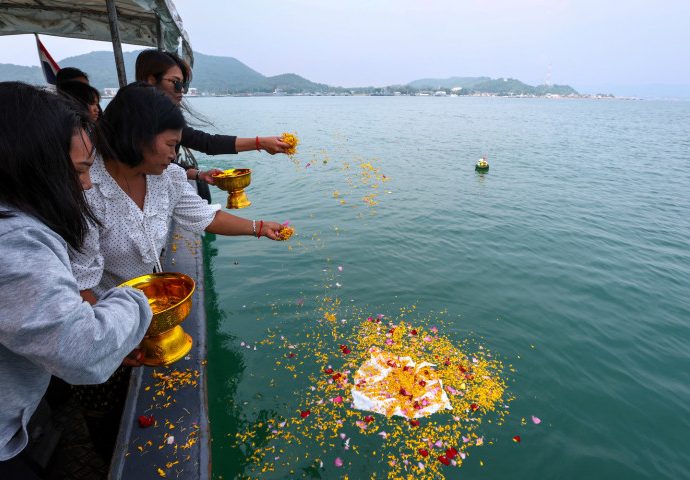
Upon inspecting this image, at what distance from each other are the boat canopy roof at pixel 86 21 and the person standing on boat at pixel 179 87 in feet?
10.0

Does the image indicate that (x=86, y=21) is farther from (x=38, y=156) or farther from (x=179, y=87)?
(x=38, y=156)

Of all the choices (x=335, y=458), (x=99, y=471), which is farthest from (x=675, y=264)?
(x=99, y=471)

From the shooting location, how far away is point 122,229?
8.79 ft

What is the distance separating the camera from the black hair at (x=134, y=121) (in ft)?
7.97

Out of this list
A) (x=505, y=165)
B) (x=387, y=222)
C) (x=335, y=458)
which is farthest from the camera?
(x=505, y=165)

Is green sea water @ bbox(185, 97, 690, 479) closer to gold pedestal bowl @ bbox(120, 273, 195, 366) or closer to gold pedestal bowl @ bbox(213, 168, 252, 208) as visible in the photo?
gold pedestal bowl @ bbox(120, 273, 195, 366)

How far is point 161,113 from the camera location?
248cm

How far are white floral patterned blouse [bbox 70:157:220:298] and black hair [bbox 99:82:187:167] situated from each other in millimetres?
216

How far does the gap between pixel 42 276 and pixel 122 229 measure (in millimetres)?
1543

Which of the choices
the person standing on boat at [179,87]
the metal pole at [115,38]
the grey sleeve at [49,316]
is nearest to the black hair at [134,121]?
the grey sleeve at [49,316]

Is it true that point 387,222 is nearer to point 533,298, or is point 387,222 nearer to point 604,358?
point 533,298

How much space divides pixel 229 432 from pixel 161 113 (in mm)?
3372

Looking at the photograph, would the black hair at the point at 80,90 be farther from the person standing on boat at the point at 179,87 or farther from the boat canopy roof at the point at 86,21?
the boat canopy roof at the point at 86,21

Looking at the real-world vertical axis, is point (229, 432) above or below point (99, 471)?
below
